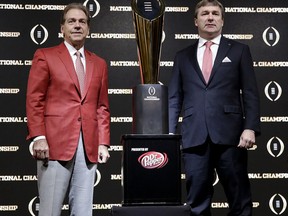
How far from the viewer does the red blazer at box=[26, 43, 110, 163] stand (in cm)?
323

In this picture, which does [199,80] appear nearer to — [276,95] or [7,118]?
[276,95]

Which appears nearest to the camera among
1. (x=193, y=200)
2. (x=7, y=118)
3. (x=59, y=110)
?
(x=59, y=110)

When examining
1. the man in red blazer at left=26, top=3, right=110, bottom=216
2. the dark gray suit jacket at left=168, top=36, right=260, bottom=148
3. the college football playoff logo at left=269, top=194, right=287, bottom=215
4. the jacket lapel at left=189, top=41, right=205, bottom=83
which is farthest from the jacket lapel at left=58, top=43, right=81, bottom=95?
the college football playoff logo at left=269, top=194, right=287, bottom=215

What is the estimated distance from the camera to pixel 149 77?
Result: 3211 millimetres

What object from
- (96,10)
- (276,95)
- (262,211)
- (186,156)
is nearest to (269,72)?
(276,95)

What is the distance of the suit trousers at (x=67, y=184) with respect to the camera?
10.5 feet

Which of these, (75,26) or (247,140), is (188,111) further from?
(75,26)

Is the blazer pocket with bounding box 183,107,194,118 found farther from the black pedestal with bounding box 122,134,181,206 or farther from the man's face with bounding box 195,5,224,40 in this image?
the black pedestal with bounding box 122,134,181,206

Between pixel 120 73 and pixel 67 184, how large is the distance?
2155 millimetres

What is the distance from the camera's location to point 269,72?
17.4 ft

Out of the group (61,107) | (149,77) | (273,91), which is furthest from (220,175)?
(273,91)

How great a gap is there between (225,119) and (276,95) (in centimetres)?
184

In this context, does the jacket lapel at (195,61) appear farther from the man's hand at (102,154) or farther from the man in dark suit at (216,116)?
the man's hand at (102,154)

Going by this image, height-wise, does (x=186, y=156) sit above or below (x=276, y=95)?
below
